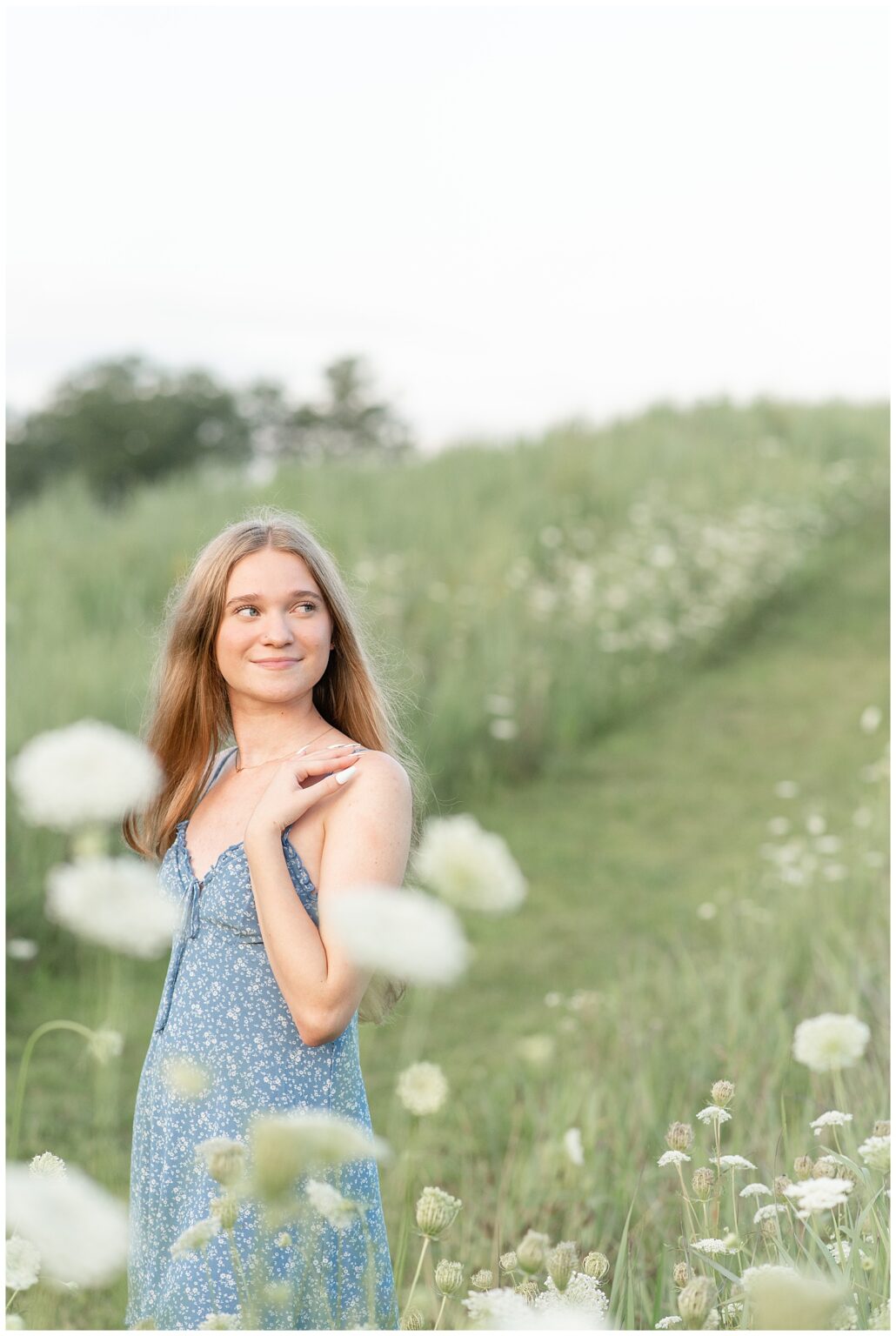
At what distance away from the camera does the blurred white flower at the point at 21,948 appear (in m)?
4.01

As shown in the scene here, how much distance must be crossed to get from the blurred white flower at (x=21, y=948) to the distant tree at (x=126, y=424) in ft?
85.0

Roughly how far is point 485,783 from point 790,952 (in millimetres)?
2617

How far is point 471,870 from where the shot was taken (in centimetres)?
143

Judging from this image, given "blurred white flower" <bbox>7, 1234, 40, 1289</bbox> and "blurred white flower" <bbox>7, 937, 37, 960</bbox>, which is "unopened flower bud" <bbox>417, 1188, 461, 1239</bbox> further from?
"blurred white flower" <bbox>7, 937, 37, 960</bbox>

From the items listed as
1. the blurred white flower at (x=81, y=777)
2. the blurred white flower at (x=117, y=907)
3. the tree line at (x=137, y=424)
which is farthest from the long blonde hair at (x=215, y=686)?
the tree line at (x=137, y=424)

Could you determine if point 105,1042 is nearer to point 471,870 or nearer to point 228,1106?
point 228,1106

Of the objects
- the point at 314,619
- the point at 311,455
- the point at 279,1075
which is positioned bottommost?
the point at 279,1075

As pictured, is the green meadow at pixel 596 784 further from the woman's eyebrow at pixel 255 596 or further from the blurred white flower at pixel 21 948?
the woman's eyebrow at pixel 255 596

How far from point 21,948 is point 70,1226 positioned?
3.00 meters

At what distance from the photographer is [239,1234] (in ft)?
5.15

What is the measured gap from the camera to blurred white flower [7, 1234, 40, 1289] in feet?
4.68

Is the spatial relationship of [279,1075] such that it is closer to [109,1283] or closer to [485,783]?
[109,1283]

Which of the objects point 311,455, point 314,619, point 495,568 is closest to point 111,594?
point 495,568

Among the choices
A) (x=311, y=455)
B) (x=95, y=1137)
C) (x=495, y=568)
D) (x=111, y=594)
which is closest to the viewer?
(x=95, y=1137)
